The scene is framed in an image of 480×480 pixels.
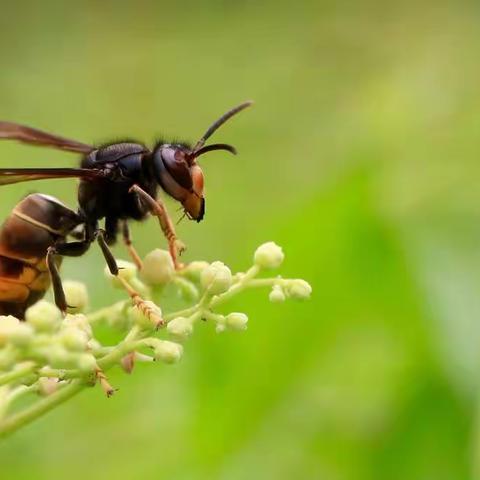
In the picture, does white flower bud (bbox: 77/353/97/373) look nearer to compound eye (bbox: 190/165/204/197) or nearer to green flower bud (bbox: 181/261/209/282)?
green flower bud (bbox: 181/261/209/282)

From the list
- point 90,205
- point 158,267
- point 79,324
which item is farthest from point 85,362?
point 90,205

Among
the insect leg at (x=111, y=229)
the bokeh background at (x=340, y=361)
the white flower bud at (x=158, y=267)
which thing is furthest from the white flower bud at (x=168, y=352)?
the insect leg at (x=111, y=229)

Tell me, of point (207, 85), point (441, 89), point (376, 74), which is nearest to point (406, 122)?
point (441, 89)

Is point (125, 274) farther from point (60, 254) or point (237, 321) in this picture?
point (237, 321)

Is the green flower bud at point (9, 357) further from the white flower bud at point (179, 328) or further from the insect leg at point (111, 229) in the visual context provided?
the insect leg at point (111, 229)

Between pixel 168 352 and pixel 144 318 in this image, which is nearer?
pixel 168 352

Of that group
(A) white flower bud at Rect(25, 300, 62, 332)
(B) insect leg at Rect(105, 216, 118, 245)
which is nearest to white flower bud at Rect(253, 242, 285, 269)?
(A) white flower bud at Rect(25, 300, 62, 332)
